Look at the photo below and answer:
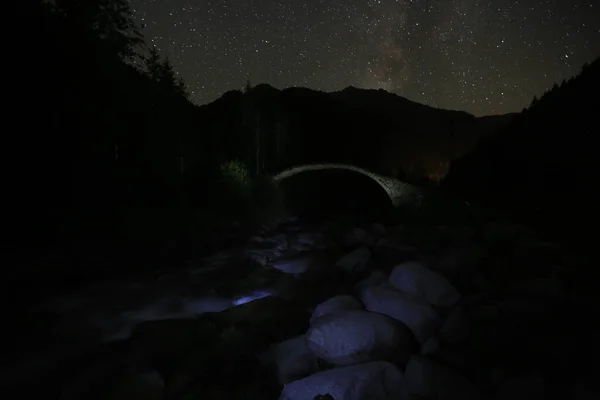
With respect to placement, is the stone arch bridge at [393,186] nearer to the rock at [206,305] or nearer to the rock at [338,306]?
the rock at [206,305]

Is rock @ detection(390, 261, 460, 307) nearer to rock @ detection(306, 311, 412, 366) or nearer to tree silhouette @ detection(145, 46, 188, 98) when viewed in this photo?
rock @ detection(306, 311, 412, 366)

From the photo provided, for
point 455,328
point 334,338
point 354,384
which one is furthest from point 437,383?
point 455,328

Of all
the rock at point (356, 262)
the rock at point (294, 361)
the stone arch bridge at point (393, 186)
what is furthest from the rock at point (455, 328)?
the stone arch bridge at point (393, 186)

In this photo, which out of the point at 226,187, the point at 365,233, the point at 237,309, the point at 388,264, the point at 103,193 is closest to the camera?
the point at 237,309

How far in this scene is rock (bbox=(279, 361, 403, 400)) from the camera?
413 centimetres

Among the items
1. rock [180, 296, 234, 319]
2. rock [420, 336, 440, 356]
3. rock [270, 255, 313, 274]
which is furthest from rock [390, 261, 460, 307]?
rock [270, 255, 313, 274]

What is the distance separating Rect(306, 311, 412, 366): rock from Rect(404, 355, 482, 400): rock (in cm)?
74

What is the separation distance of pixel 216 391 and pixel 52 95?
11.9 metres

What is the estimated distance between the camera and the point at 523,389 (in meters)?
4.01

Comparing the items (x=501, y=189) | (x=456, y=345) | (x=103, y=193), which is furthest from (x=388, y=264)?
(x=501, y=189)

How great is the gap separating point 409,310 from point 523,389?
196 cm

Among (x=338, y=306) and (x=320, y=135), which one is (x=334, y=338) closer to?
(x=338, y=306)

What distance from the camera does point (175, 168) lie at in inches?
915

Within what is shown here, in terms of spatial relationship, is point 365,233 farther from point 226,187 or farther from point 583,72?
point 583,72
